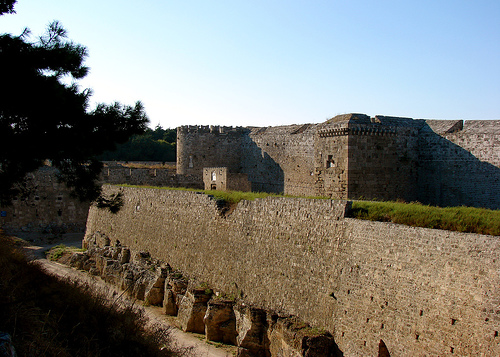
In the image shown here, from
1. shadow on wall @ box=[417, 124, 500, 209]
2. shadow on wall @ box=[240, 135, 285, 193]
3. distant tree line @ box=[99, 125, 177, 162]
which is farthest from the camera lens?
distant tree line @ box=[99, 125, 177, 162]

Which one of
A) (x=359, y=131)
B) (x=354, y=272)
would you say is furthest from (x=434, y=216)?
(x=359, y=131)

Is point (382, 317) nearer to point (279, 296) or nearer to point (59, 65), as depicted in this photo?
point (279, 296)

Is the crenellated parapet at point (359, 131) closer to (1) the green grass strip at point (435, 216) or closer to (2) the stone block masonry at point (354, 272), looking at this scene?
(2) the stone block masonry at point (354, 272)

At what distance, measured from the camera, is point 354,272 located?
359 inches

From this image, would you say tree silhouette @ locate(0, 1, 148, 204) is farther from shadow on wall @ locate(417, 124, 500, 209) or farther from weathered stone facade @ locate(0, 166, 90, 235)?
weathered stone facade @ locate(0, 166, 90, 235)

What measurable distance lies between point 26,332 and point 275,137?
59.5 ft

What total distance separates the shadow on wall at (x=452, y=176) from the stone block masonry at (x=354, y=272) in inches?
192

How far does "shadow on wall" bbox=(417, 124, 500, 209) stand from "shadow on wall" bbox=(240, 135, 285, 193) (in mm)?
9461

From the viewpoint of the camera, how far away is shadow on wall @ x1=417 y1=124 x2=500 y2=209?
1227cm

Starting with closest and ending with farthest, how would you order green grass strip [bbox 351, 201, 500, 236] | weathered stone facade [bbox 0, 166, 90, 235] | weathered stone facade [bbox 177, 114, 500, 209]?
green grass strip [bbox 351, 201, 500, 236]
weathered stone facade [bbox 177, 114, 500, 209]
weathered stone facade [bbox 0, 166, 90, 235]

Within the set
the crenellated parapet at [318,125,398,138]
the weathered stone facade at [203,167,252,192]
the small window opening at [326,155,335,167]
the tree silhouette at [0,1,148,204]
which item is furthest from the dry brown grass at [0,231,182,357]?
the weathered stone facade at [203,167,252,192]

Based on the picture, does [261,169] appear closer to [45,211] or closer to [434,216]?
[45,211]

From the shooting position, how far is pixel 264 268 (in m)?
11.5

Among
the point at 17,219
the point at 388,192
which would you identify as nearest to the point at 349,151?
the point at 388,192
